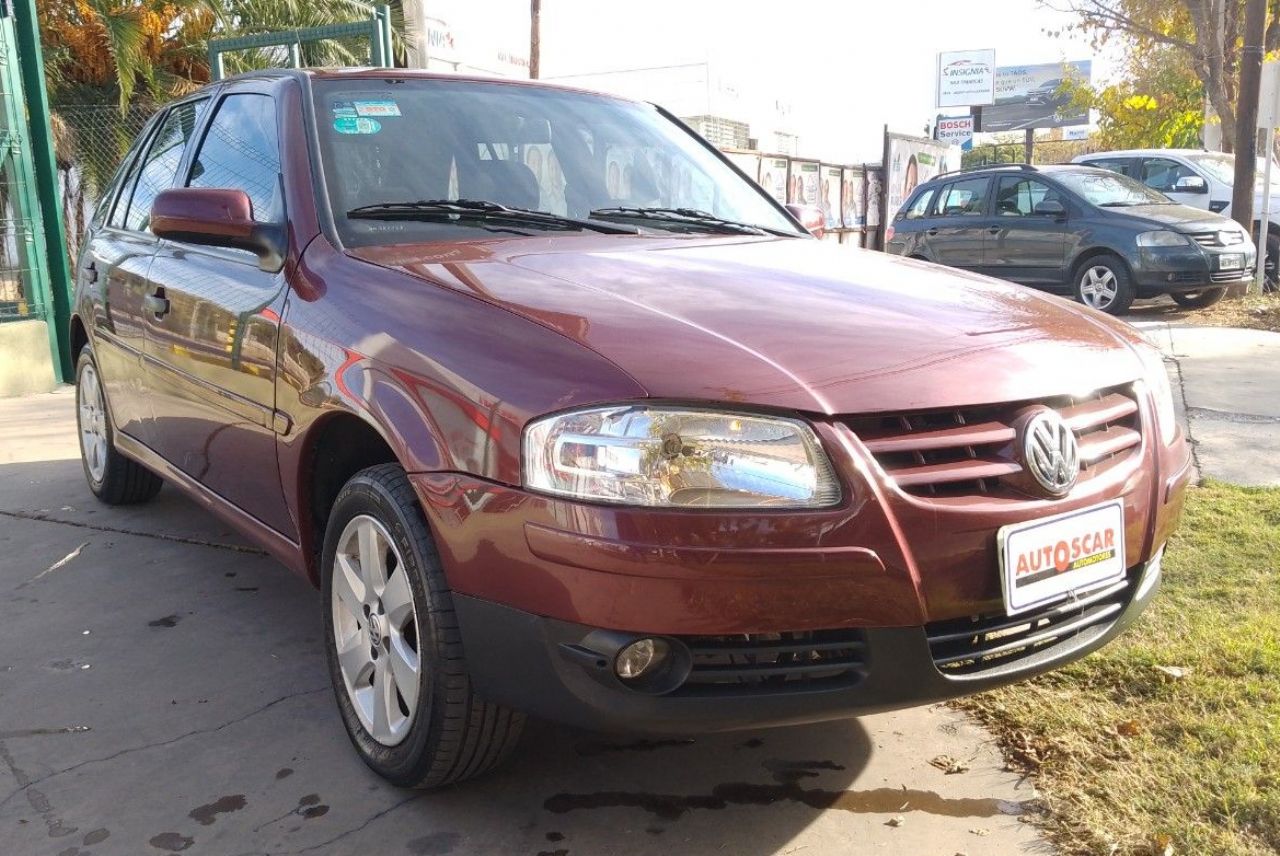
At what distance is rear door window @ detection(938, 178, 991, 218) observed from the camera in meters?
13.1

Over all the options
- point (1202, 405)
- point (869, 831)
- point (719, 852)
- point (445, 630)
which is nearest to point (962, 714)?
point (869, 831)

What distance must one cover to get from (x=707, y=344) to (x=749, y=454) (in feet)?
0.89

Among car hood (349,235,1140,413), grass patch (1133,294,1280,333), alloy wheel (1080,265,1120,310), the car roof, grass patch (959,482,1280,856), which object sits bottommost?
grass patch (1133,294,1280,333)

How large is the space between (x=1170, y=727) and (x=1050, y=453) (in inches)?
40.6

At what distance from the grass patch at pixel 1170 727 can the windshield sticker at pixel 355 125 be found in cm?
229

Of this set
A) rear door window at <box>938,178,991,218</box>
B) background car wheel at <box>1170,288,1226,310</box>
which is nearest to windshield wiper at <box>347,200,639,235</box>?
background car wheel at <box>1170,288,1226,310</box>

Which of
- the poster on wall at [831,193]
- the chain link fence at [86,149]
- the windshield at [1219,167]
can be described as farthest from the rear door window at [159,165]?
the poster on wall at [831,193]

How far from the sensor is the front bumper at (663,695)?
7.05 ft

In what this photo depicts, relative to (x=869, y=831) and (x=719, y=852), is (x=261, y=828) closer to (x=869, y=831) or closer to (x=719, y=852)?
(x=719, y=852)

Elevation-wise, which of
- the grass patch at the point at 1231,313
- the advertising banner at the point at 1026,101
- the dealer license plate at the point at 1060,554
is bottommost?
the grass patch at the point at 1231,313

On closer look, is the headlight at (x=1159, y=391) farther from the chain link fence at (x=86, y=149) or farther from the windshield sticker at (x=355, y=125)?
the chain link fence at (x=86, y=149)

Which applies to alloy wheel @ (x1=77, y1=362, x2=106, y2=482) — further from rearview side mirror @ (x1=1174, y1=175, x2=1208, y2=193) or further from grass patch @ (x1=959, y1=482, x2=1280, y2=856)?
rearview side mirror @ (x1=1174, y1=175, x2=1208, y2=193)

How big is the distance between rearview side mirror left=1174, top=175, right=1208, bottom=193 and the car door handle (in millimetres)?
13615

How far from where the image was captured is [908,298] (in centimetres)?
275
